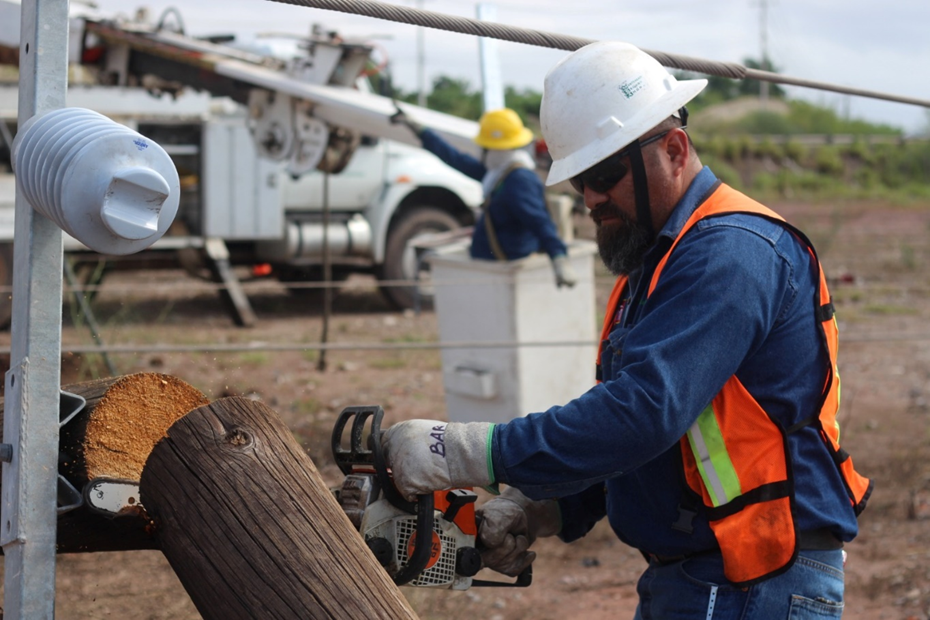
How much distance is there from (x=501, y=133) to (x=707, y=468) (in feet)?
15.0

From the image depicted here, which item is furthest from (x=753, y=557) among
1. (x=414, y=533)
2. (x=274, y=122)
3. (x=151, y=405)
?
(x=274, y=122)

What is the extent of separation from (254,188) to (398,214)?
1.49 meters

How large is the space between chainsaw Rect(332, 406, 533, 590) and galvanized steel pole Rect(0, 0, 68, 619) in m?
0.52

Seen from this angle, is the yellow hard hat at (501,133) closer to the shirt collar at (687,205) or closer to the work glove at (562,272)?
the work glove at (562,272)

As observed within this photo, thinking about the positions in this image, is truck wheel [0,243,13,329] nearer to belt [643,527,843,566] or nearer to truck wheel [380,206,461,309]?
truck wheel [380,206,461,309]

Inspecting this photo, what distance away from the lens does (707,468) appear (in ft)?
6.12

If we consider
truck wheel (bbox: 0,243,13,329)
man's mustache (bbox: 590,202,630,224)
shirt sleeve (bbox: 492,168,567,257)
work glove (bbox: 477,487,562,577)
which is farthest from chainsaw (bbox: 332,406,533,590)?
truck wheel (bbox: 0,243,13,329)

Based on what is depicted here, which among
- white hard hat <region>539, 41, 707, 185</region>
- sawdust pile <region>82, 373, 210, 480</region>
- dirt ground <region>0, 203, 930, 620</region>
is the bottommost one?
dirt ground <region>0, 203, 930, 620</region>

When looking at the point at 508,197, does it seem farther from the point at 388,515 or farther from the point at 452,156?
the point at 388,515

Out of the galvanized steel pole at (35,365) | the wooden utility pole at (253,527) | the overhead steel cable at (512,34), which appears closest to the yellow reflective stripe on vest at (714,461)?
the wooden utility pole at (253,527)

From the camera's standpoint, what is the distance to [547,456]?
182cm

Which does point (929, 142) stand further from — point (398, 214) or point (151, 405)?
point (151, 405)

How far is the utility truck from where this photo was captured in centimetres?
642

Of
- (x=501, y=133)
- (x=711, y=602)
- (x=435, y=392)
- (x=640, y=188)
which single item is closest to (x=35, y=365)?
(x=640, y=188)
